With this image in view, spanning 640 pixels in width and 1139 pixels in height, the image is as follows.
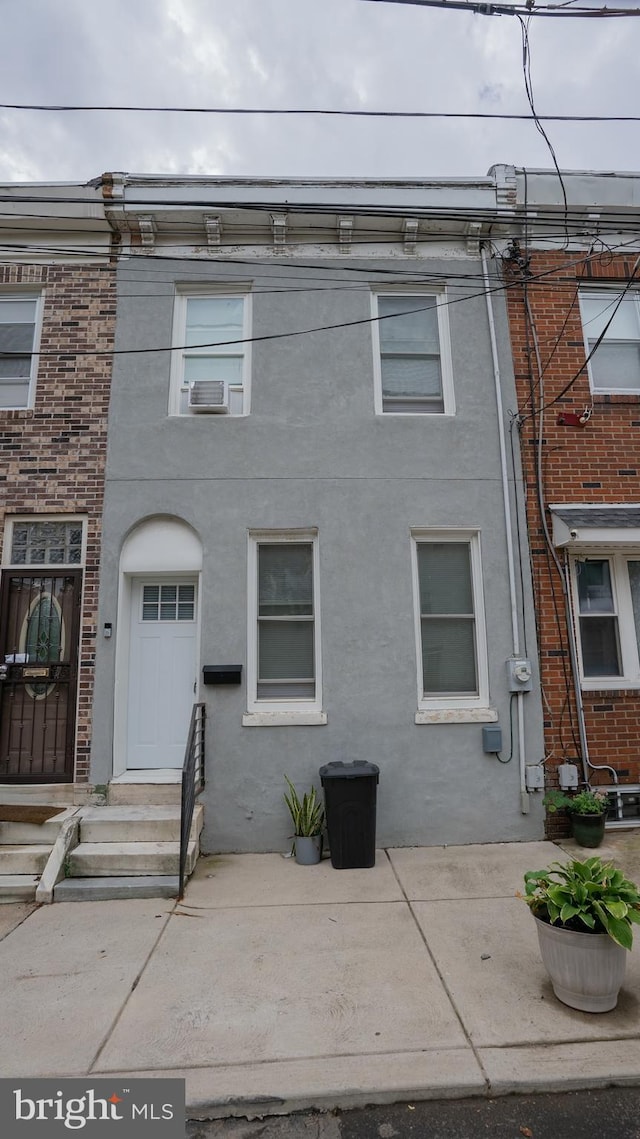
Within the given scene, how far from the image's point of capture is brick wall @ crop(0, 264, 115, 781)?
6.35 meters

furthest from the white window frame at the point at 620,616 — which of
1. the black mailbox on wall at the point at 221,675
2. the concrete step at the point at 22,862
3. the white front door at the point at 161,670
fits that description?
the concrete step at the point at 22,862

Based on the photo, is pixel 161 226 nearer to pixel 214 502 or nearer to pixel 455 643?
pixel 214 502

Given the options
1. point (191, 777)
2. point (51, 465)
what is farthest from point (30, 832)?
point (51, 465)

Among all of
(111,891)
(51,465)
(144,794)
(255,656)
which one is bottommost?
(111,891)

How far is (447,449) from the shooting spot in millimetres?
6562

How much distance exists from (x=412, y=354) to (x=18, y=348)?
4520 mm

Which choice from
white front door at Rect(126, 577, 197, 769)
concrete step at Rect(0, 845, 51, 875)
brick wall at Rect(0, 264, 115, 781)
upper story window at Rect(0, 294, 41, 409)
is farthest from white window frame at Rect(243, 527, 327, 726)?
upper story window at Rect(0, 294, 41, 409)

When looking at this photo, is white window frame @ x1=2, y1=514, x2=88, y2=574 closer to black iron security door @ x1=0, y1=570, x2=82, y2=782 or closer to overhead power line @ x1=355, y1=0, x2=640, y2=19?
black iron security door @ x1=0, y1=570, x2=82, y2=782

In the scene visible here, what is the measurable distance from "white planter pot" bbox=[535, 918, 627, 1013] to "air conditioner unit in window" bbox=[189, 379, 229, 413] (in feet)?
18.0

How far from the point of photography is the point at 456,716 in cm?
605

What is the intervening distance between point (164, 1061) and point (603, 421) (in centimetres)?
684

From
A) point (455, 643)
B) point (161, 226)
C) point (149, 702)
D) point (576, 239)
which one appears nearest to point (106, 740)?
point (149, 702)

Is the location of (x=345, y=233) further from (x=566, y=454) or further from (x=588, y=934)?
(x=588, y=934)

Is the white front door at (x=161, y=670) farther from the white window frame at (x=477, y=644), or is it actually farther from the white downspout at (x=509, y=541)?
the white downspout at (x=509, y=541)
